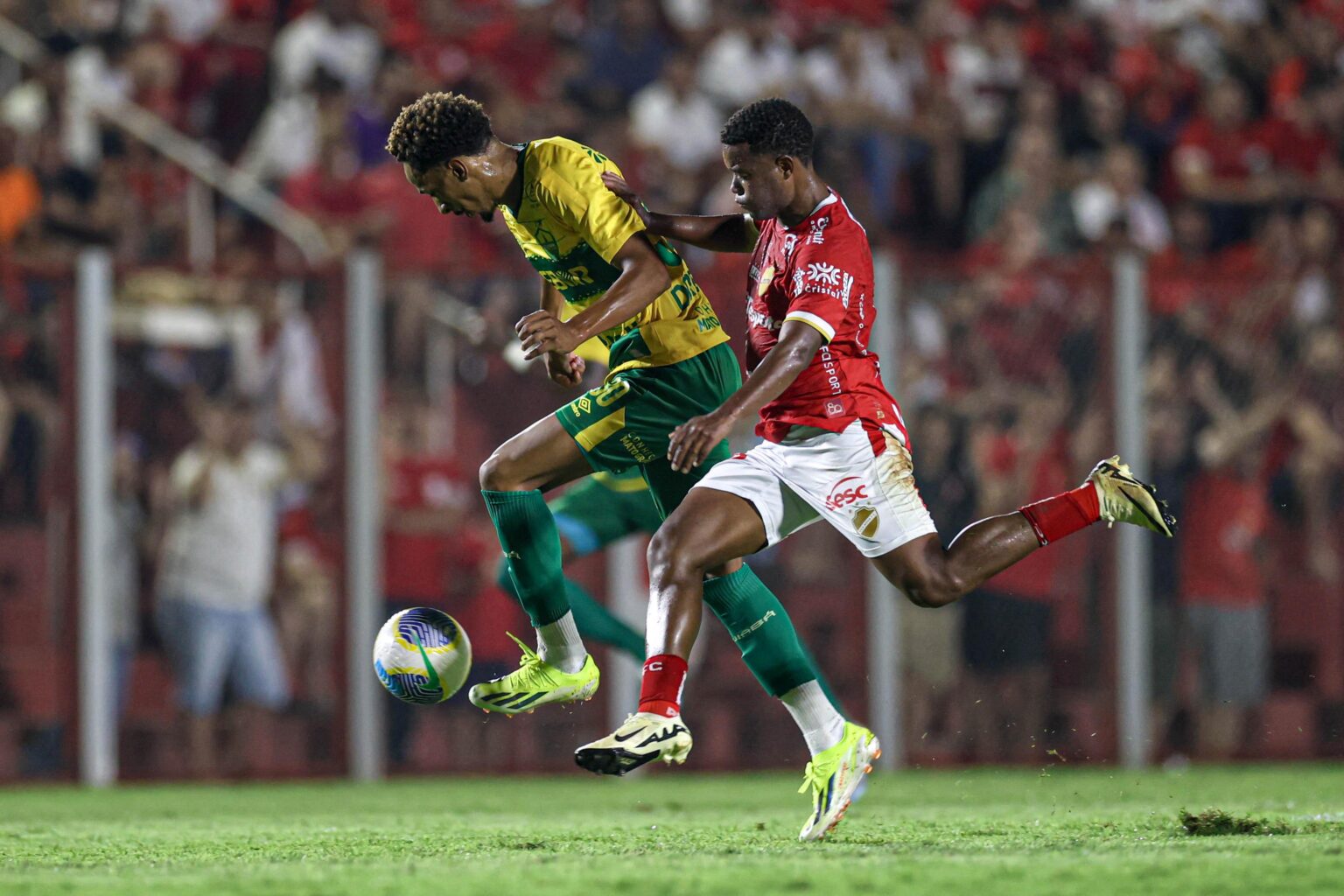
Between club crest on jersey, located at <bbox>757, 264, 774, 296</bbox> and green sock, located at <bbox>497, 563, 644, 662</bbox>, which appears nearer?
club crest on jersey, located at <bbox>757, 264, 774, 296</bbox>

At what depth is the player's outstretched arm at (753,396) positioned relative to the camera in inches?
226

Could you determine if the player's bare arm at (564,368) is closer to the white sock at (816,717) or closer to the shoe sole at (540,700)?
the shoe sole at (540,700)

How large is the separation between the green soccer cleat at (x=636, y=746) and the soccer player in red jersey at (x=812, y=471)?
0.15 ft

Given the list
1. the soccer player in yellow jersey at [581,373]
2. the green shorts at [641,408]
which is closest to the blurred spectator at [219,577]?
the soccer player in yellow jersey at [581,373]

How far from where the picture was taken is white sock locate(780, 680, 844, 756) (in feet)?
21.5

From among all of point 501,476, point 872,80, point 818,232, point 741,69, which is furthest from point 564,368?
point 872,80

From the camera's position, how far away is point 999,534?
6.52 meters

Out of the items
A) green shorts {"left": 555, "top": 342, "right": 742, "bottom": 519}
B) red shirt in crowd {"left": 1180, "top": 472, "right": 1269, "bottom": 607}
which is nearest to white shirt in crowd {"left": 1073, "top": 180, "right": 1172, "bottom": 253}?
red shirt in crowd {"left": 1180, "top": 472, "right": 1269, "bottom": 607}

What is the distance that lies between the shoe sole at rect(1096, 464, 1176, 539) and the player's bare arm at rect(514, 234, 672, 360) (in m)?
1.73

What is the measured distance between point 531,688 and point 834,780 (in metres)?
1.25

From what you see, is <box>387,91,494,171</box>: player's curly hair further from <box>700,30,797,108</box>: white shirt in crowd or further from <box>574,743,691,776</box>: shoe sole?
<box>700,30,797,108</box>: white shirt in crowd

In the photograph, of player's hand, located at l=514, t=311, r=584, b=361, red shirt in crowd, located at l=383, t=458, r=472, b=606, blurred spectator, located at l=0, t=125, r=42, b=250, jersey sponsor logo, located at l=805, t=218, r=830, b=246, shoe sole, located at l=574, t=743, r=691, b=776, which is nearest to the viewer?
shoe sole, located at l=574, t=743, r=691, b=776

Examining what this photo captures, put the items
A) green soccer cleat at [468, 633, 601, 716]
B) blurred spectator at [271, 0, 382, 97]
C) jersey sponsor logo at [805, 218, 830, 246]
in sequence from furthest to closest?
1. blurred spectator at [271, 0, 382, 97]
2. green soccer cleat at [468, 633, 601, 716]
3. jersey sponsor logo at [805, 218, 830, 246]

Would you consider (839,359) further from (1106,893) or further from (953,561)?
(1106,893)
